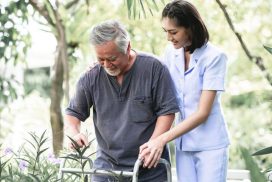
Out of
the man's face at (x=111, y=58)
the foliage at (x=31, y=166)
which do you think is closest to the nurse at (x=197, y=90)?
the man's face at (x=111, y=58)

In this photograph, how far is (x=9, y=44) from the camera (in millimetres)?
6082

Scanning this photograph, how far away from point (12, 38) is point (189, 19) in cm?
294

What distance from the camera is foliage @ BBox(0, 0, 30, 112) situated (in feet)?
18.9

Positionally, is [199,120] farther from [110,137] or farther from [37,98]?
[37,98]

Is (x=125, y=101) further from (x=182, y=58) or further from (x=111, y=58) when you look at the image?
(x=182, y=58)

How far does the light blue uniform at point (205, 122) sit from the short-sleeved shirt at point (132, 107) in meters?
0.12

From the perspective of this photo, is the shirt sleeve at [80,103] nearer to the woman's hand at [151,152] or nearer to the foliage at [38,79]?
the woman's hand at [151,152]

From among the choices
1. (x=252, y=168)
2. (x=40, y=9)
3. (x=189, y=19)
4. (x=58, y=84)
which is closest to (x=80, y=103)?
(x=189, y=19)

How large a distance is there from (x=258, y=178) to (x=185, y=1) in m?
1.58

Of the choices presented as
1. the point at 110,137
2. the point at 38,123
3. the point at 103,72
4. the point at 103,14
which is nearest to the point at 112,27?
the point at 103,72

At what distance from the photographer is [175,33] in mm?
3301

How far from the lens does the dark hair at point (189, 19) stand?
130 inches

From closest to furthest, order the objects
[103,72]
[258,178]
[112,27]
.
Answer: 1. [258,178]
2. [112,27]
3. [103,72]

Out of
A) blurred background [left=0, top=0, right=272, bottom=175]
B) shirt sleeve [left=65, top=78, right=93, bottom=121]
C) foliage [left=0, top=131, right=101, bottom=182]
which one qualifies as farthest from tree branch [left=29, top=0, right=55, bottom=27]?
shirt sleeve [left=65, top=78, right=93, bottom=121]
